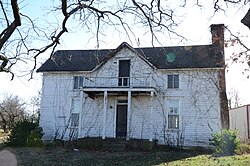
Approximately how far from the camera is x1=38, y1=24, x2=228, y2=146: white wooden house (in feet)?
63.9

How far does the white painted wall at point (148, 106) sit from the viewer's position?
63.8 ft

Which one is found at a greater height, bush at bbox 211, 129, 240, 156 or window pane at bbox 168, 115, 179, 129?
window pane at bbox 168, 115, 179, 129

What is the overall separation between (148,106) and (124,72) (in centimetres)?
288

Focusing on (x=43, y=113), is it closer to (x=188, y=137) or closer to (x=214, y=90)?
(x=188, y=137)

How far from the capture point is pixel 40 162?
1290cm

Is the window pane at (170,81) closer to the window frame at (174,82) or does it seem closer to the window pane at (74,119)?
the window frame at (174,82)

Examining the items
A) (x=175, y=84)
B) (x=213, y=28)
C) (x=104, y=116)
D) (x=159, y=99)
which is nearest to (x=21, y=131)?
(x=104, y=116)

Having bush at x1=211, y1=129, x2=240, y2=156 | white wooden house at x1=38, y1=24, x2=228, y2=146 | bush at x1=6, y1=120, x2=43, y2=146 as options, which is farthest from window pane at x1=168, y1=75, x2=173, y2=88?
bush at x1=6, y1=120, x2=43, y2=146

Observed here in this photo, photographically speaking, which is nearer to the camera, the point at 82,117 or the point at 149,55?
the point at 82,117

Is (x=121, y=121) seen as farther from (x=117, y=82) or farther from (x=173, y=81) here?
(x=173, y=81)

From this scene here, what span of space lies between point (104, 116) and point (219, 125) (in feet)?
23.2

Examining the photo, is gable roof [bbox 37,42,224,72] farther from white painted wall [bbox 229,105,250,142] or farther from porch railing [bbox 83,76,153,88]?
white painted wall [bbox 229,105,250,142]

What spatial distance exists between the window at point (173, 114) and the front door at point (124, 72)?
3.19m

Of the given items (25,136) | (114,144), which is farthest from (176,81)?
(25,136)
